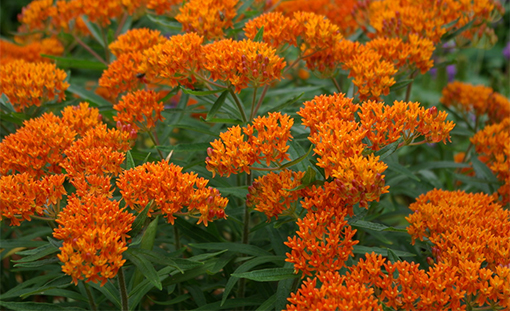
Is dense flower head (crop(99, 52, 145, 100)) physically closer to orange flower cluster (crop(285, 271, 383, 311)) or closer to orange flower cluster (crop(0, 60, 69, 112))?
orange flower cluster (crop(0, 60, 69, 112))

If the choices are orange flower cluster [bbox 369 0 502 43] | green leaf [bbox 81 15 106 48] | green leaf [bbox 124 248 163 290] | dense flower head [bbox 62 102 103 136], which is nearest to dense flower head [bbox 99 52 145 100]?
dense flower head [bbox 62 102 103 136]

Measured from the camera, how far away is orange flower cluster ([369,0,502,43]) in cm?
318

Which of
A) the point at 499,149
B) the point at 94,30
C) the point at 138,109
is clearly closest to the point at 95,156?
the point at 138,109

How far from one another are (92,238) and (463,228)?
1621 mm

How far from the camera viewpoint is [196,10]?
295 centimetres

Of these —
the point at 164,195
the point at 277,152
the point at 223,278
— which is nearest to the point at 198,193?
the point at 164,195

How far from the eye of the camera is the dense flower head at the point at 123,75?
2.87 m

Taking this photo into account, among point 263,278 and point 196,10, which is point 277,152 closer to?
point 263,278

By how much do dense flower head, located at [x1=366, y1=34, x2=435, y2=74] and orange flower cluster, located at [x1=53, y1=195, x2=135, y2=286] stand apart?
6.17ft

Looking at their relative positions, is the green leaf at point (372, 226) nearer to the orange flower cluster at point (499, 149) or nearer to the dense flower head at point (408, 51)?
the orange flower cluster at point (499, 149)

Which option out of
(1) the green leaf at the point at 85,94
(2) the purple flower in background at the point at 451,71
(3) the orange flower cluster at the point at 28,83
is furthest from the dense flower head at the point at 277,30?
(2) the purple flower in background at the point at 451,71

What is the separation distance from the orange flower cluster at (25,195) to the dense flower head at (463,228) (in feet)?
5.42

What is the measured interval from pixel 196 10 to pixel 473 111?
2.33 meters

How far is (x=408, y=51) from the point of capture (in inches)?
115
